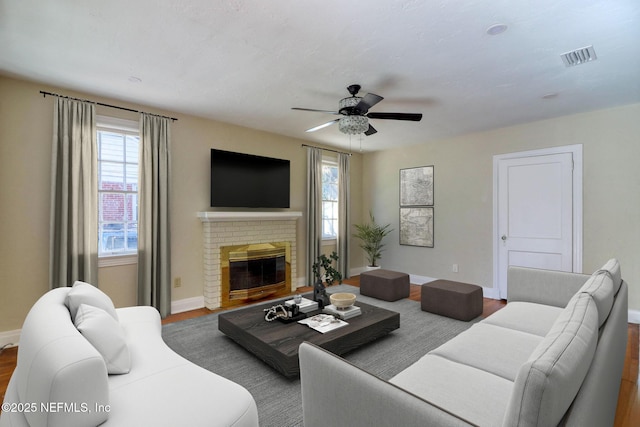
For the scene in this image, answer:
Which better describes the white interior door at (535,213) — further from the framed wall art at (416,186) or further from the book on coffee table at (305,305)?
the book on coffee table at (305,305)

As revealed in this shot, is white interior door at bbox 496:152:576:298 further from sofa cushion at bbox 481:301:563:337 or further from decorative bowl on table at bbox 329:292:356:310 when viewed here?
decorative bowl on table at bbox 329:292:356:310

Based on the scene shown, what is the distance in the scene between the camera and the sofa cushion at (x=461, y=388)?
1275 millimetres

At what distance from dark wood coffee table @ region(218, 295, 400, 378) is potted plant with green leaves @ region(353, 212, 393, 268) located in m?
2.81

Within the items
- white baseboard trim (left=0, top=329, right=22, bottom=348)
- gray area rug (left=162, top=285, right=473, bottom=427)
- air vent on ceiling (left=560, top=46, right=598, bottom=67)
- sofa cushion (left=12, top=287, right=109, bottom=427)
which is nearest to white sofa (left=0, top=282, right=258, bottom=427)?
sofa cushion (left=12, top=287, right=109, bottom=427)

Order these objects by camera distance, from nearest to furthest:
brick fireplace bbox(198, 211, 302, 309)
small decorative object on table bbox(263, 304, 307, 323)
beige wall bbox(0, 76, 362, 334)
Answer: small decorative object on table bbox(263, 304, 307, 323) → beige wall bbox(0, 76, 362, 334) → brick fireplace bbox(198, 211, 302, 309)

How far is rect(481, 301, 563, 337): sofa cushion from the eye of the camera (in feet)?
7.21

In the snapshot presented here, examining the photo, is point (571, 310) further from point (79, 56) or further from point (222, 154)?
point (222, 154)

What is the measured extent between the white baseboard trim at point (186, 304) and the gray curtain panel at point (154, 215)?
147 mm

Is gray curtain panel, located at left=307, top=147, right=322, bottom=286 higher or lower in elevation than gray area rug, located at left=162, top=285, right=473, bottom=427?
higher

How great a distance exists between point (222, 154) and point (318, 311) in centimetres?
258

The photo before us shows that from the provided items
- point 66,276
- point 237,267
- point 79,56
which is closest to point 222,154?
point 237,267

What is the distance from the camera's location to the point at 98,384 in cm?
120

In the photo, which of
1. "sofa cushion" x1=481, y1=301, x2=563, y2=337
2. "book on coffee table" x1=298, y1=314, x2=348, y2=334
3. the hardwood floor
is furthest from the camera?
"book on coffee table" x1=298, y1=314, x2=348, y2=334

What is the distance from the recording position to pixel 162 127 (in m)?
3.76
